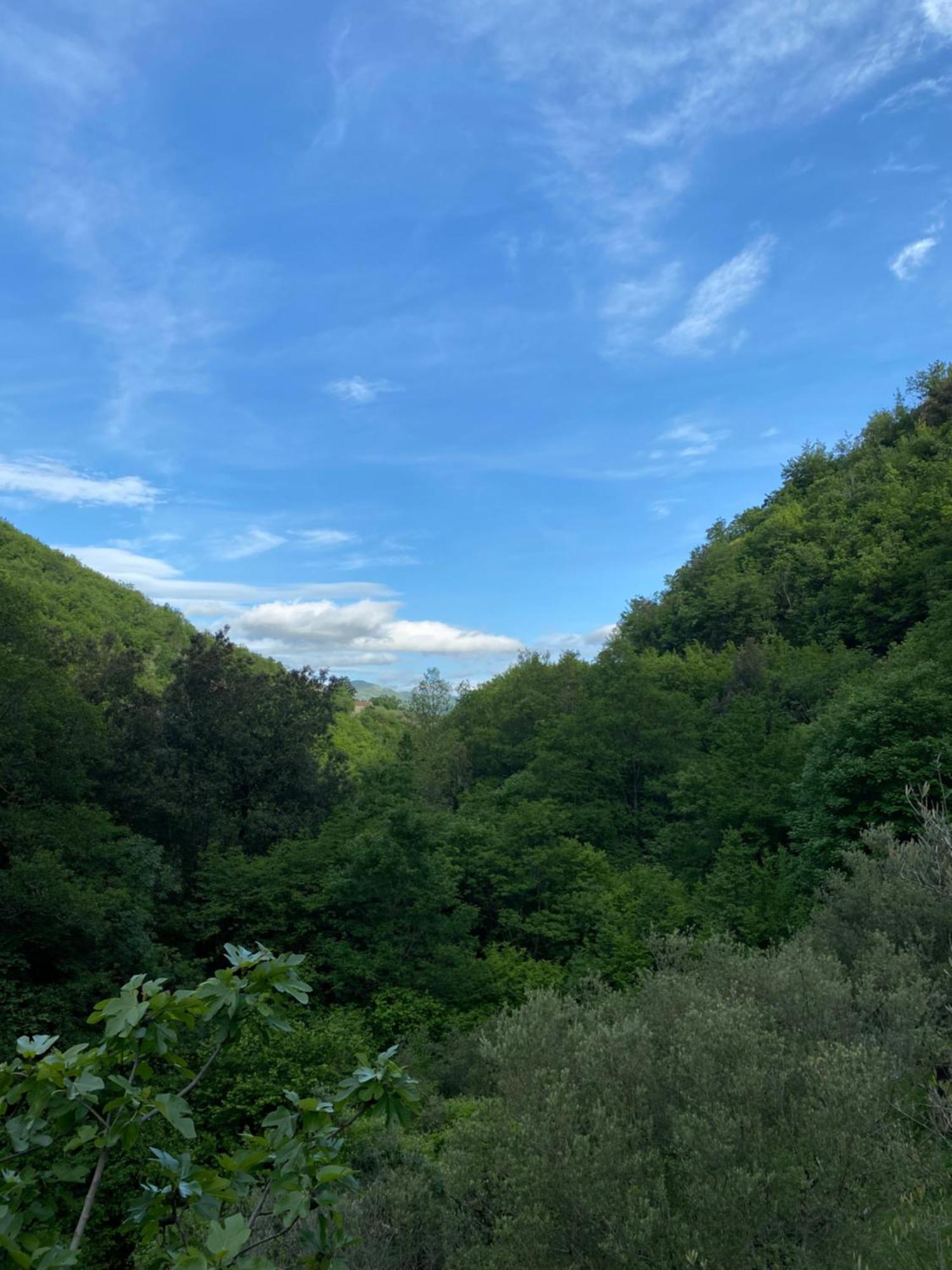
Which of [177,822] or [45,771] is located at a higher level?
[45,771]

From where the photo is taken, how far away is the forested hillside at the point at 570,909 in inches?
243

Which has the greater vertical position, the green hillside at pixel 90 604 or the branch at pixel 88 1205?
the green hillside at pixel 90 604

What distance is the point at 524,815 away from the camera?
28.6 meters

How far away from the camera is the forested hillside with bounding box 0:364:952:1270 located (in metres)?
6.17

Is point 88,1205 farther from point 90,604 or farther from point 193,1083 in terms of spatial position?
point 90,604

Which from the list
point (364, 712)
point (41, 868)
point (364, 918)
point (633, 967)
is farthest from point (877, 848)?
point (364, 712)

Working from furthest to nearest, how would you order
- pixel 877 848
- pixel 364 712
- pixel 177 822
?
pixel 364 712, pixel 177 822, pixel 877 848

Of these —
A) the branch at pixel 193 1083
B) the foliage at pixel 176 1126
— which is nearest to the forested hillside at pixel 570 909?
the foliage at pixel 176 1126

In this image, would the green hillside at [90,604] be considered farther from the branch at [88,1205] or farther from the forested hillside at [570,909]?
the branch at [88,1205]

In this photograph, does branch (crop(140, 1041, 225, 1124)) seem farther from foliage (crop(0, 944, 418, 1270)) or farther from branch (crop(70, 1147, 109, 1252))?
branch (crop(70, 1147, 109, 1252))

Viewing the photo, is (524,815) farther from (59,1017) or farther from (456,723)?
(456,723)

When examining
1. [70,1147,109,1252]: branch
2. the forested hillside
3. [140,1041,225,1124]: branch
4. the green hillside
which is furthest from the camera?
the green hillside

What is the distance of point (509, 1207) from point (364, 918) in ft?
51.5

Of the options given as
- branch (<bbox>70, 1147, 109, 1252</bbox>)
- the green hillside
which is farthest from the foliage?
the green hillside
